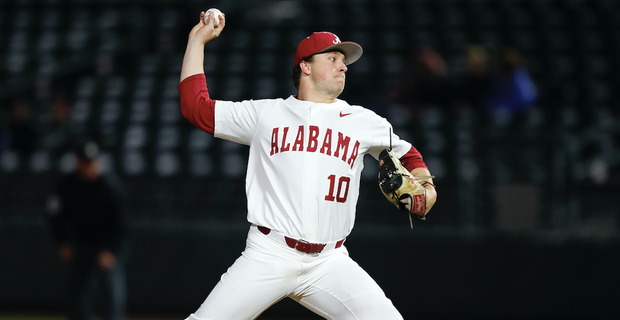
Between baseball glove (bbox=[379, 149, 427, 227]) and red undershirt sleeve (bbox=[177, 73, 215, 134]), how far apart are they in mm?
836

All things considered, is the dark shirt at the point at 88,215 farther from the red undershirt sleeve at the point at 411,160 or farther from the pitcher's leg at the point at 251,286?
the red undershirt sleeve at the point at 411,160

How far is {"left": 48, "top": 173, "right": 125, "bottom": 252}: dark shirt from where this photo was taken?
619 cm

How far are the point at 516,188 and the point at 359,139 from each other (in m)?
3.88

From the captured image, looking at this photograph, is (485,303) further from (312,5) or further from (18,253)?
(312,5)

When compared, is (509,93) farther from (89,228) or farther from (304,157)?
(304,157)

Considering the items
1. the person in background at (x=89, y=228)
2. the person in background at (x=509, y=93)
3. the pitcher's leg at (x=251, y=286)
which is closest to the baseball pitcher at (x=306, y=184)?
the pitcher's leg at (x=251, y=286)

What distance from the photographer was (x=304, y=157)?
129 inches

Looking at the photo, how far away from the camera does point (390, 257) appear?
7395 millimetres

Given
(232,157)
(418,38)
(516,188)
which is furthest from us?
(418,38)

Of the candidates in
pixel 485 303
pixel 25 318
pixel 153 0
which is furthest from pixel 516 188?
pixel 153 0

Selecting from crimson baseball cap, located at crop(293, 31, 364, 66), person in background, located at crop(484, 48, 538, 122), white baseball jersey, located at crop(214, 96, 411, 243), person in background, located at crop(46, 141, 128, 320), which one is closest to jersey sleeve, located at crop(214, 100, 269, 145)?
white baseball jersey, located at crop(214, 96, 411, 243)

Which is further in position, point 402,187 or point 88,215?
point 88,215

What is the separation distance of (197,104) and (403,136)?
466 centimetres

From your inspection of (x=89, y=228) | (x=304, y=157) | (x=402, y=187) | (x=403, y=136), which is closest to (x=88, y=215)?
(x=89, y=228)
